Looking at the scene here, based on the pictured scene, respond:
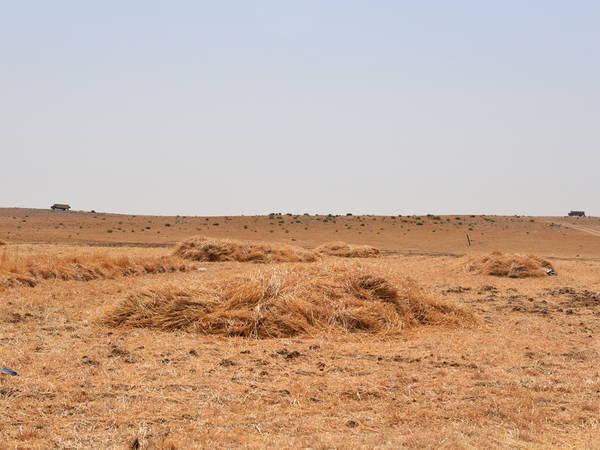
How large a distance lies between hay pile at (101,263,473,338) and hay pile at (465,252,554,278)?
8.05 metres

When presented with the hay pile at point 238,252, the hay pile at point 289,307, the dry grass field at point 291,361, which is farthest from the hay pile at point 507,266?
the hay pile at point 289,307

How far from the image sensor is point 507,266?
17.3 metres

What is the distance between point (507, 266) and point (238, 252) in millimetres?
8524

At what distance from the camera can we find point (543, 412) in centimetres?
493

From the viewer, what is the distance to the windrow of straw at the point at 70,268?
11984mm

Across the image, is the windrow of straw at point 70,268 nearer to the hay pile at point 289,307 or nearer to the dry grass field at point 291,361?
the dry grass field at point 291,361

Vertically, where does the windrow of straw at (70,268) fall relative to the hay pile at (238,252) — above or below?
below

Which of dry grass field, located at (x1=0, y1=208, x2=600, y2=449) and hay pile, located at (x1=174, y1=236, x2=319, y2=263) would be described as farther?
hay pile, located at (x1=174, y1=236, x2=319, y2=263)

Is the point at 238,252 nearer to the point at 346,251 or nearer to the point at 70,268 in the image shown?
the point at 346,251

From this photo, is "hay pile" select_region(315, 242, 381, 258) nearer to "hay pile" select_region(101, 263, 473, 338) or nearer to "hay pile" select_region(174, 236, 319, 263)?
"hay pile" select_region(174, 236, 319, 263)

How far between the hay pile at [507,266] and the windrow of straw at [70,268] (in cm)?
899

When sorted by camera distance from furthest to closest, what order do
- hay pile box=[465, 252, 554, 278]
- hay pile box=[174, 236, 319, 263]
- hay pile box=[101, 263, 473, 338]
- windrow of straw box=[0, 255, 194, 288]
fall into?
hay pile box=[174, 236, 319, 263] < hay pile box=[465, 252, 554, 278] < windrow of straw box=[0, 255, 194, 288] < hay pile box=[101, 263, 473, 338]

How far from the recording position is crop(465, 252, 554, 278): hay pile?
1703cm

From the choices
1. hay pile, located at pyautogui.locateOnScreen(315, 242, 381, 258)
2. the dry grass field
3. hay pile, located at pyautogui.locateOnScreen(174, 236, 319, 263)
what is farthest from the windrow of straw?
hay pile, located at pyautogui.locateOnScreen(315, 242, 381, 258)
